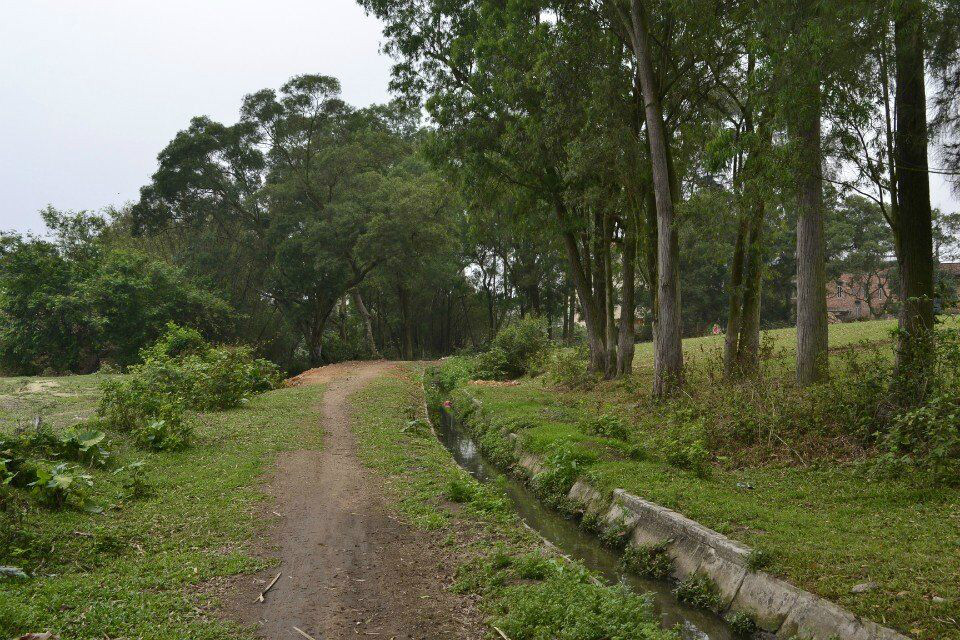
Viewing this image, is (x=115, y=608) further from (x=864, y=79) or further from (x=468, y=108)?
(x=468, y=108)

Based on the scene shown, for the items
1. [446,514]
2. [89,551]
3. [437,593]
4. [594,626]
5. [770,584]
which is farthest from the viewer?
[446,514]

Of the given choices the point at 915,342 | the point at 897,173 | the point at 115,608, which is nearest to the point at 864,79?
the point at 897,173

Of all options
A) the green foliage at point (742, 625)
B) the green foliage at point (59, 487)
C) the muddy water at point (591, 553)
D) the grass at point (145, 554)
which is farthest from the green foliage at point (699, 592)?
the green foliage at point (59, 487)

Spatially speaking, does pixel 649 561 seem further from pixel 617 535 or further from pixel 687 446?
pixel 687 446

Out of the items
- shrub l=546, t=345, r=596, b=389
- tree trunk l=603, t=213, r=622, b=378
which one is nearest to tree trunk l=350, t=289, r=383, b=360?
shrub l=546, t=345, r=596, b=389

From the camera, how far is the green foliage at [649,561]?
19.6 ft

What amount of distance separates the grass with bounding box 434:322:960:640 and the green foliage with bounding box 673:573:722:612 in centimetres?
51

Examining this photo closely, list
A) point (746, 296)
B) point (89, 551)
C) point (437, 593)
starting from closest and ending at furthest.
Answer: point (437, 593), point (89, 551), point (746, 296)

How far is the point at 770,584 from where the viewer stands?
485 cm

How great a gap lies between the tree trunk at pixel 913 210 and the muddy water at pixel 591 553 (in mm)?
4217

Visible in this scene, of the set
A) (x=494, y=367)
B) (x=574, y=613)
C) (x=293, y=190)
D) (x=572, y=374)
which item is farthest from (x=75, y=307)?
(x=574, y=613)

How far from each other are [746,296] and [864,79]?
17.5 ft

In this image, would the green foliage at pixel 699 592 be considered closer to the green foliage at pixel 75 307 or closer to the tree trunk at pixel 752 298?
the tree trunk at pixel 752 298

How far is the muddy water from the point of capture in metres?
5.12
